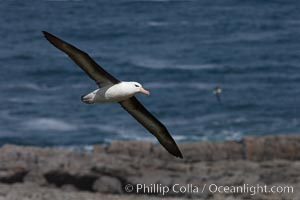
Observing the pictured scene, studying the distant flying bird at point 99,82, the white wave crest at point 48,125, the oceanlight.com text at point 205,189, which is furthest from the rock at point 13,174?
the white wave crest at point 48,125

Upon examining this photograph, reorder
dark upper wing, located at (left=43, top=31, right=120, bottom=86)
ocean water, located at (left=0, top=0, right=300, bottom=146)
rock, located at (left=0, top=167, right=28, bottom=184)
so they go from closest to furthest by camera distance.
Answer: dark upper wing, located at (left=43, top=31, right=120, bottom=86), rock, located at (left=0, top=167, right=28, bottom=184), ocean water, located at (left=0, top=0, right=300, bottom=146)

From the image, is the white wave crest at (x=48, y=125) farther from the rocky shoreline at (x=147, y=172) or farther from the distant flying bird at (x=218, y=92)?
the rocky shoreline at (x=147, y=172)

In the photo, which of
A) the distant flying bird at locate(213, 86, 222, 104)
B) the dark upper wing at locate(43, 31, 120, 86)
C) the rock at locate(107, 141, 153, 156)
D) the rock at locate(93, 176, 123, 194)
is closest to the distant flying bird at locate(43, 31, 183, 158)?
the dark upper wing at locate(43, 31, 120, 86)

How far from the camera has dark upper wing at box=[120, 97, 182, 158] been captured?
1964cm

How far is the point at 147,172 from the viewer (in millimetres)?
32500

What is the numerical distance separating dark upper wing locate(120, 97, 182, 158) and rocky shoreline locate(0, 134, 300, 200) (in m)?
8.45

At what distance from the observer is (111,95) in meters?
18.0

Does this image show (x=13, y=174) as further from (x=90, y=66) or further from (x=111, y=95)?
(x=111, y=95)

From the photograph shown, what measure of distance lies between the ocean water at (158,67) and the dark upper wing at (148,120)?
2643 centimetres

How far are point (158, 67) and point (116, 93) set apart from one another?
45.7m

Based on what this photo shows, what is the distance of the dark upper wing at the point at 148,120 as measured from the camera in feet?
64.4

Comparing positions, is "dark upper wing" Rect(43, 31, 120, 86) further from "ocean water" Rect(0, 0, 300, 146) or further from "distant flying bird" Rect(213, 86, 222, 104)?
"distant flying bird" Rect(213, 86, 222, 104)

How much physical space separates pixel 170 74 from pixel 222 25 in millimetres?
15859

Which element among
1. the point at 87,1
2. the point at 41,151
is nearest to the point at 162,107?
the point at 41,151
